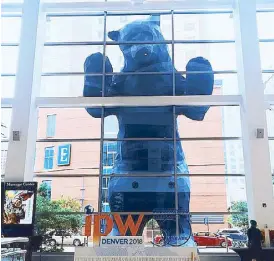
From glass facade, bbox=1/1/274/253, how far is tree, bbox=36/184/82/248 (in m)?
0.03

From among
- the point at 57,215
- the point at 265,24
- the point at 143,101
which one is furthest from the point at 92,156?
the point at 265,24

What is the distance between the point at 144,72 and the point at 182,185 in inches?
118

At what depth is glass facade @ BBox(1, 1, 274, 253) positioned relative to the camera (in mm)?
7922

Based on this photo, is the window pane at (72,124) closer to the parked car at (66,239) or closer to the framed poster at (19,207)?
the framed poster at (19,207)

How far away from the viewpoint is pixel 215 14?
919 cm

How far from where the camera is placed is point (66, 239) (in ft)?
25.5

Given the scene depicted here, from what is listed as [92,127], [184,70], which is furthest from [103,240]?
[184,70]

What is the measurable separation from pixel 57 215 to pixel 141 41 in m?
4.83

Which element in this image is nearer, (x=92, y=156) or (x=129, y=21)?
(x=92, y=156)

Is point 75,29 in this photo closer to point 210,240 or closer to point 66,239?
point 66,239

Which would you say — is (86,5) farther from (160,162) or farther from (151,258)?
(151,258)

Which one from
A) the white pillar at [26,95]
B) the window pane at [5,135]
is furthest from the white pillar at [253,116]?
the window pane at [5,135]

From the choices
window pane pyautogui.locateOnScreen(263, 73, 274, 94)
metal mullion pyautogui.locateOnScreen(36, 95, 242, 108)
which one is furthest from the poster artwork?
window pane pyautogui.locateOnScreen(263, 73, 274, 94)

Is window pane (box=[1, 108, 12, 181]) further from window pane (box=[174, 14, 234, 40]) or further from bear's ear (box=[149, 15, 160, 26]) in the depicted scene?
window pane (box=[174, 14, 234, 40])
